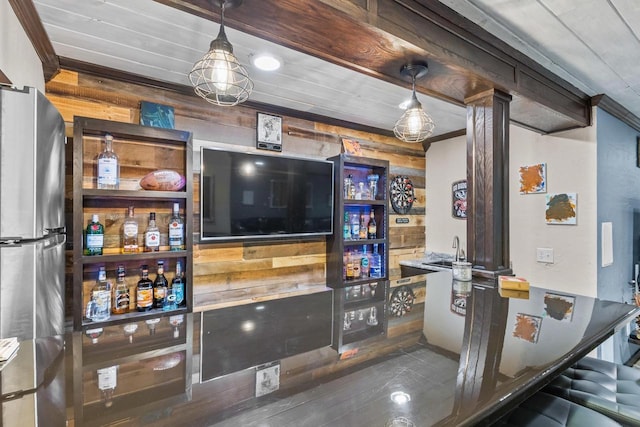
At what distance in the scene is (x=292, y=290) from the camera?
271 centimetres

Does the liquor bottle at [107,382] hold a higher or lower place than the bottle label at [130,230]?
lower

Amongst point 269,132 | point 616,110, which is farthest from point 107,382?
point 616,110

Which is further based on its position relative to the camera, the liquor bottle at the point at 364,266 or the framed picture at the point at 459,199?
the framed picture at the point at 459,199

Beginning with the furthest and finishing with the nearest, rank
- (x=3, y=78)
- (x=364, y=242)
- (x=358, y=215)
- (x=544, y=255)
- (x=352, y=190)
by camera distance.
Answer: (x=358, y=215) < (x=352, y=190) < (x=364, y=242) < (x=544, y=255) < (x=3, y=78)

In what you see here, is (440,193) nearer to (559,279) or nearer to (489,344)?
(559,279)

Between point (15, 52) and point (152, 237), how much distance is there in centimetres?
108

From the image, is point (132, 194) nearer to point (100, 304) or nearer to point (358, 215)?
point (100, 304)

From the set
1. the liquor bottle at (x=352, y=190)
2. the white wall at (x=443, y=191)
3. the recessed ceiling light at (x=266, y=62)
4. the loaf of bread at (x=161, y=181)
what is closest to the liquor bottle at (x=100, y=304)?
the loaf of bread at (x=161, y=181)

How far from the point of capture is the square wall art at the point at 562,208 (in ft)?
8.19

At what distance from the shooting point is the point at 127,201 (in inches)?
79.4

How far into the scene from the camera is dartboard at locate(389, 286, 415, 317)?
3.76 ft

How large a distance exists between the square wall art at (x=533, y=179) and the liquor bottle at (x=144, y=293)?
3.09 meters

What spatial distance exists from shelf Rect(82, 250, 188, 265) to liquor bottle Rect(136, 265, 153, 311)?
0.14 metres

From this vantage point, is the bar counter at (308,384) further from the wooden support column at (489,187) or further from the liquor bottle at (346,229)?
the liquor bottle at (346,229)
